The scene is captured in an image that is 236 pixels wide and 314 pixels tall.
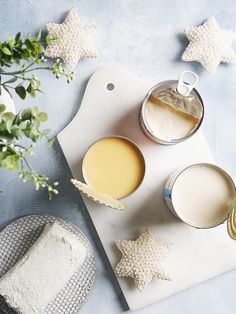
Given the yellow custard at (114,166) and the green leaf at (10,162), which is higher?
the green leaf at (10,162)

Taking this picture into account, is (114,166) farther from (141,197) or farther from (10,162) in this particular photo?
(10,162)

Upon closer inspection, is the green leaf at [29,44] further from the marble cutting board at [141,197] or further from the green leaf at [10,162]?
the marble cutting board at [141,197]

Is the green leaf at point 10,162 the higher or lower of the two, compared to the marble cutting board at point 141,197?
higher

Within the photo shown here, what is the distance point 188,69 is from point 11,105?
1.50 feet

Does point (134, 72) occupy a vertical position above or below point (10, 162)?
below

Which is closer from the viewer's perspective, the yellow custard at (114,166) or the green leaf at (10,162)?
the green leaf at (10,162)

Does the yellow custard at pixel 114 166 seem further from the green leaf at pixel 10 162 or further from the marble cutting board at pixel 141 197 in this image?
the green leaf at pixel 10 162

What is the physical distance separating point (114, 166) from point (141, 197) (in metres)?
0.11

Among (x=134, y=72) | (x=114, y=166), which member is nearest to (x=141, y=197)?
(x=114, y=166)

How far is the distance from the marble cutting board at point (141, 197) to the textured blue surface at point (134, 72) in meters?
0.03

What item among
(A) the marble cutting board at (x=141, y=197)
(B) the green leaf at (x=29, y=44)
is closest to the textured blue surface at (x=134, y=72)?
(A) the marble cutting board at (x=141, y=197)

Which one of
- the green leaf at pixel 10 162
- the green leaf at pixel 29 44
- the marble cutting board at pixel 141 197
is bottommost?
the marble cutting board at pixel 141 197

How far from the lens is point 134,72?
1284 mm

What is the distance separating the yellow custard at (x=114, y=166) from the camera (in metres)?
1.20
